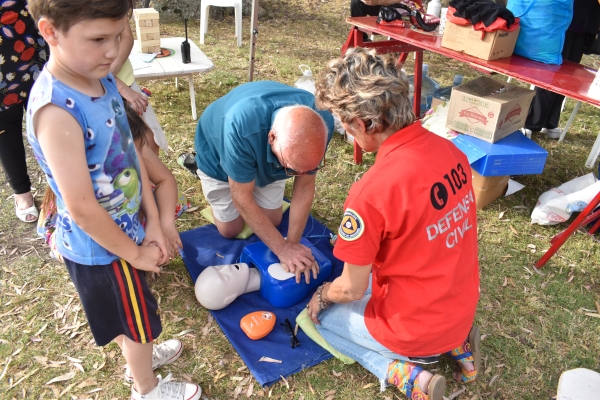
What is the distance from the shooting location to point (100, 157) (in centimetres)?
154

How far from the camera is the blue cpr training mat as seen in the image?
100 inches

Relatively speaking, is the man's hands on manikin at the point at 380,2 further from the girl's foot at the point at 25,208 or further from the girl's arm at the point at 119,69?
the girl's foot at the point at 25,208

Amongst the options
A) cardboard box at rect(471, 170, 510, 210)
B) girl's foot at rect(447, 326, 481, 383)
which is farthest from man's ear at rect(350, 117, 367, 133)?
cardboard box at rect(471, 170, 510, 210)

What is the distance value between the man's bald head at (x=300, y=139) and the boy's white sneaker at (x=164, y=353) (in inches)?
48.4

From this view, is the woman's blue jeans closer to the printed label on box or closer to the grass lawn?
the grass lawn

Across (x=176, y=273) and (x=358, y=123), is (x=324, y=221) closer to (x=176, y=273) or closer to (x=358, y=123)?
(x=176, y=273)

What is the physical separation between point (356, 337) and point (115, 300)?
1257 millimetres

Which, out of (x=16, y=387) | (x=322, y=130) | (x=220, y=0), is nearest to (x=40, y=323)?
(x=16, y=387)

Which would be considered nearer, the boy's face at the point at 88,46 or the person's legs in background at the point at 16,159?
the boy's face at the point at 88,46

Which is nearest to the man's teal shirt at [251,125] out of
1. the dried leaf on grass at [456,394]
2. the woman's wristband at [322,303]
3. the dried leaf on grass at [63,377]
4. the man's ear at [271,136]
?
the man's ear at [271,136]

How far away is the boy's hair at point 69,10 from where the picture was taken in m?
1.27

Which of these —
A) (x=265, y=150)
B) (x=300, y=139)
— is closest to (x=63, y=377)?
(x=265, y=150)

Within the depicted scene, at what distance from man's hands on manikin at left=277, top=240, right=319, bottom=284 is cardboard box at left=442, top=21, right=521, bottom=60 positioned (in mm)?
2139

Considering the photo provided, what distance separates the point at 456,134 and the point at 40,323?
11.3 feet
